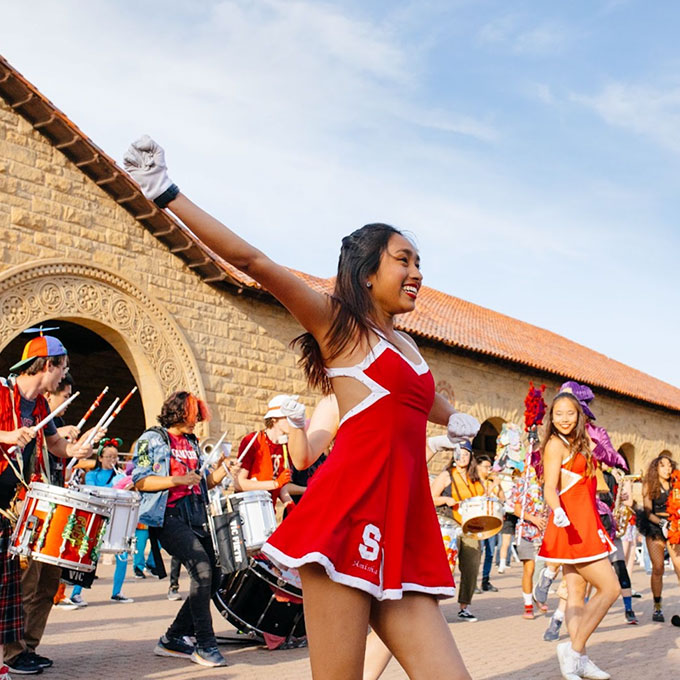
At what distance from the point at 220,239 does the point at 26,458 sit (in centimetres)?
356

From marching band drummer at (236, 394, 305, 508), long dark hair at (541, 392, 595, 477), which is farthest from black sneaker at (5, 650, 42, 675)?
long dark hair at (541, 392, 595, 477)

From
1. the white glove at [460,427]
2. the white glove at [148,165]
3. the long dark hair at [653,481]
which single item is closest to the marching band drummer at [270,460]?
the long dark hair at [653,481]

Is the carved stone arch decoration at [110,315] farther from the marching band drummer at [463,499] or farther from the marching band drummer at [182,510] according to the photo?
the marching band drummer at [182,510]

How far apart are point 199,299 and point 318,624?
14.5 metres

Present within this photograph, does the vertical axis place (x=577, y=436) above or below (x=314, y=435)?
above

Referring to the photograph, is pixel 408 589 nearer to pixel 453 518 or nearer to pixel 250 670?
pixel 250 670

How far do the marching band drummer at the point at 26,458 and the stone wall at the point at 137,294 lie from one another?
829cm

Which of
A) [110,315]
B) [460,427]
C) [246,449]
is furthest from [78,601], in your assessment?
[460,427]

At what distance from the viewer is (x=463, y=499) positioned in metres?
9.88

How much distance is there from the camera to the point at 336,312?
→ 2.91 meters

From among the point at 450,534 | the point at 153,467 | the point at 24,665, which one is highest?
the point at 153,467

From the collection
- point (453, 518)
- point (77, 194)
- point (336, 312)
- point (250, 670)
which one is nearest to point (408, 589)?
point (336, 312)

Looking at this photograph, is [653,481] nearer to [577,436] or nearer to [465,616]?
[465,616]

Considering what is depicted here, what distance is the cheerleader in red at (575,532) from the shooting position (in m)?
6.30
